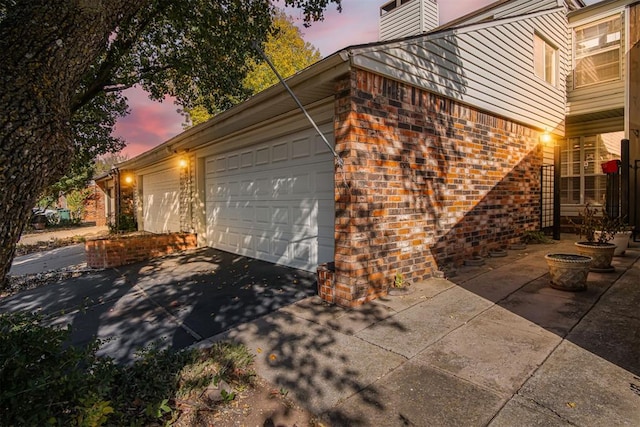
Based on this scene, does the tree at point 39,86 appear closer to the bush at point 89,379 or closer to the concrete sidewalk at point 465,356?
the bush at point 89,379

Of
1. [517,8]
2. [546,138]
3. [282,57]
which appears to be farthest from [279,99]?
[282,57]

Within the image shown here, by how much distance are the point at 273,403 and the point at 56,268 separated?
7576mm

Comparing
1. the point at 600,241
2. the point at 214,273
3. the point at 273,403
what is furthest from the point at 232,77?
the point at 600,241

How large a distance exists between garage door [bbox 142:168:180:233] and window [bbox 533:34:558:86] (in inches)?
400

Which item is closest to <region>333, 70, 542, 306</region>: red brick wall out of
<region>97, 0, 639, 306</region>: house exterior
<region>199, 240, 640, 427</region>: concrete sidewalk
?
<region>97, 0, 639, 306</region>: house exterior

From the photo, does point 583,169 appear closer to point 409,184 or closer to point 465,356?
point 409,184

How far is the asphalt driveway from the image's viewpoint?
3.61 m

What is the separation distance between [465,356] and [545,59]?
356 inches

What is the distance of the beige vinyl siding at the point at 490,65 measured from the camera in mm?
4449

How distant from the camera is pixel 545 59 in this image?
28.2 feet

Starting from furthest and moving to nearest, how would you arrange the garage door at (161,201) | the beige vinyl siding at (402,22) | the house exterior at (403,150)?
the beige vinyl siding at (402,22), the garage door at (161,201), the house exterior at (403,150)

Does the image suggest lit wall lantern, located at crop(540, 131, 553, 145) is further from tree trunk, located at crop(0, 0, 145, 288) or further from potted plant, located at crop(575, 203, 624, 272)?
tree trunk, located at crop(0, 0, 145, 288)

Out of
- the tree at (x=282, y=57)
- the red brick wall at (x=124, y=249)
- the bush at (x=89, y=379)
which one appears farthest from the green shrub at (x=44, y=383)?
the tree at (x=282, y=57)

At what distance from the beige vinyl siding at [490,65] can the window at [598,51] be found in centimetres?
53
